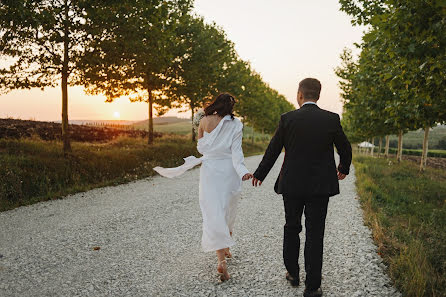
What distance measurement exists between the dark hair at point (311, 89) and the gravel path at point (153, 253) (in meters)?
2.39

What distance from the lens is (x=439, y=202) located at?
37.8 feet

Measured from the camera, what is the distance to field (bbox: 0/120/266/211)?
956cm

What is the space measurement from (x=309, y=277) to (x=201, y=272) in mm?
1538

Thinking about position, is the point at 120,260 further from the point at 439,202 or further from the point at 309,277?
the point at 439,202

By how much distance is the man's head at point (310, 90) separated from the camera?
3.88m

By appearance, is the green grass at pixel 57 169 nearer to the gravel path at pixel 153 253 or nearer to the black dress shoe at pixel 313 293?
the gravel path at pixel 153 253

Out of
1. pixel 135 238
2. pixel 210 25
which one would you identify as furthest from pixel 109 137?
pixel 135 238

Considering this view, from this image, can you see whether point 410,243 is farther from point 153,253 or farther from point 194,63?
point 194,63

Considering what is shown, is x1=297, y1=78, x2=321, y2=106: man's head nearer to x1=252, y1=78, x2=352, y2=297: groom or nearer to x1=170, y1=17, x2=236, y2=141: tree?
x1=252, y1=78, x2=352, y2=297: groom

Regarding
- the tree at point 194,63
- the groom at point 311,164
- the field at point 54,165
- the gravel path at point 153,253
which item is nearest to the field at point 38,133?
the field at point 54,165

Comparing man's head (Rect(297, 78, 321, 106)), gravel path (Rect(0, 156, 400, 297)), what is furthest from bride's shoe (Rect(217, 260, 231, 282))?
man's head (Rect(297, 78, 321, 106))

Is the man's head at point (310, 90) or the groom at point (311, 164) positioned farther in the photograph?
the man's head at point (310, 90)

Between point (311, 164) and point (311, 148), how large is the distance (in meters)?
0.18

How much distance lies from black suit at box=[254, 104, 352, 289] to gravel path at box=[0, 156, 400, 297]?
764 millimetres
